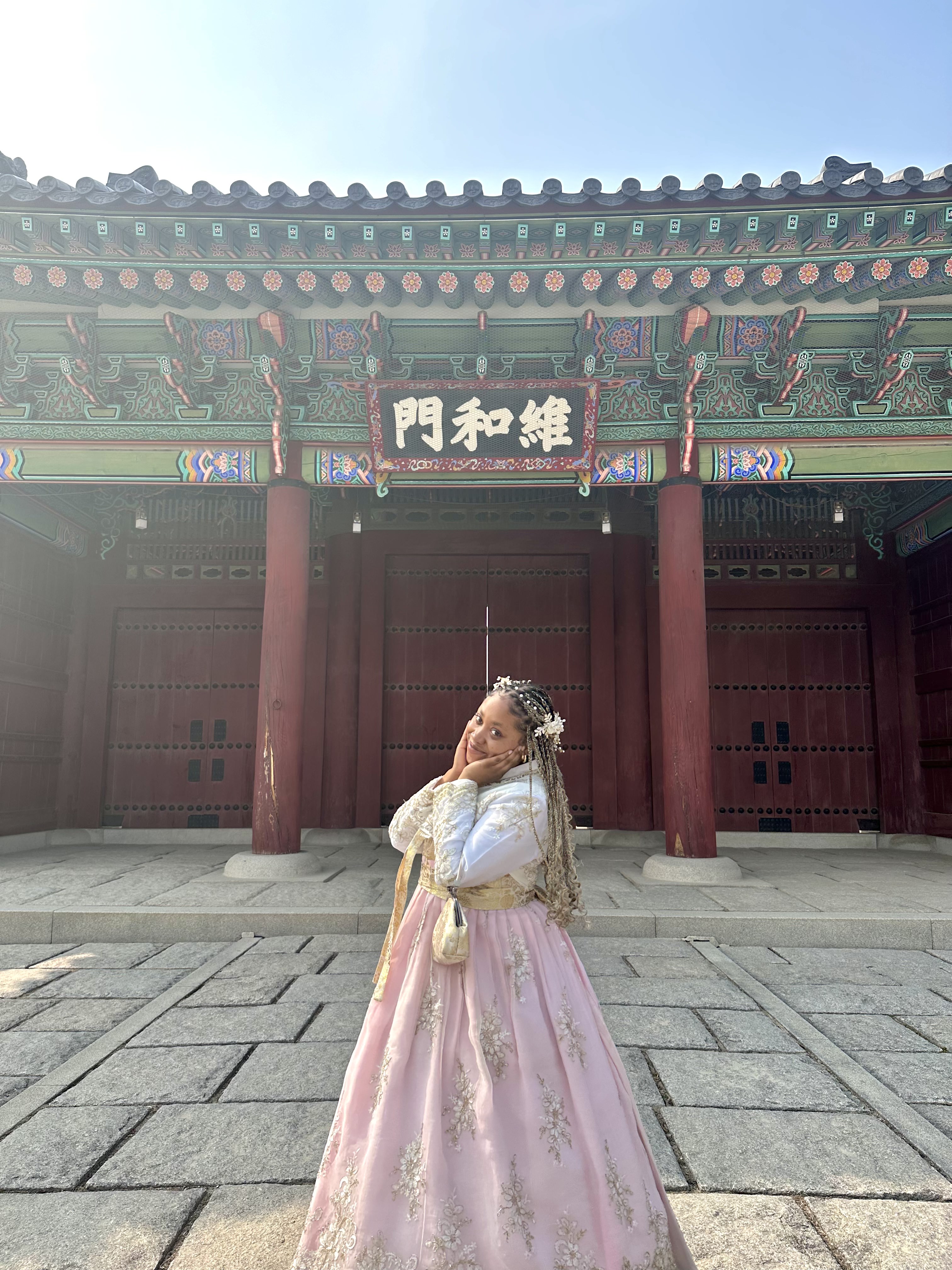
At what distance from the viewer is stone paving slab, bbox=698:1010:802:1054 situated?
2.83 m

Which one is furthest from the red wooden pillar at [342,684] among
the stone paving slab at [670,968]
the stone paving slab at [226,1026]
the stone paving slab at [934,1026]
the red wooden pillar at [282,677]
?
the stone paving slab at [934,1026]

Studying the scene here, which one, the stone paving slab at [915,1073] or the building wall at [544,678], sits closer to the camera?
the stone paving slab at [915,1073]

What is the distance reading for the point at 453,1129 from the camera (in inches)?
59.3

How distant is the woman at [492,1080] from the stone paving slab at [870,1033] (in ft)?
6.13

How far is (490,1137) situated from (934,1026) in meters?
2.68

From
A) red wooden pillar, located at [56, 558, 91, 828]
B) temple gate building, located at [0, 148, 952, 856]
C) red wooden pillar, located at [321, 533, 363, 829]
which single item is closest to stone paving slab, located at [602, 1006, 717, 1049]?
temple gate building, located at [0, 148, 952, 856]

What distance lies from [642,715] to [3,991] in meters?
6.04

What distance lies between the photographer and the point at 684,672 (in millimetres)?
5875

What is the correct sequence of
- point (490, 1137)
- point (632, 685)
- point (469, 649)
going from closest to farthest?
point (490, 1137)
point (632, 685)
point (469, 649)

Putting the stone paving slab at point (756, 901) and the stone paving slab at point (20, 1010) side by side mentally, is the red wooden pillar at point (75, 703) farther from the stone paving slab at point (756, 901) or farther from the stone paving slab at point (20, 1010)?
the stone paving slab at point (756, 901)

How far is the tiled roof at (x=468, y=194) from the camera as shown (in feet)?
15.6

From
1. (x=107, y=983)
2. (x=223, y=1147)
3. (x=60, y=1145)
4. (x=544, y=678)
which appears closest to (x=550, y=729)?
(x=223, y=1147)

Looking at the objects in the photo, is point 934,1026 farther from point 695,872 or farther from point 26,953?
point 26,953

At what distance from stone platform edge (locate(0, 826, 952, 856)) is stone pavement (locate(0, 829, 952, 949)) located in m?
0.76
